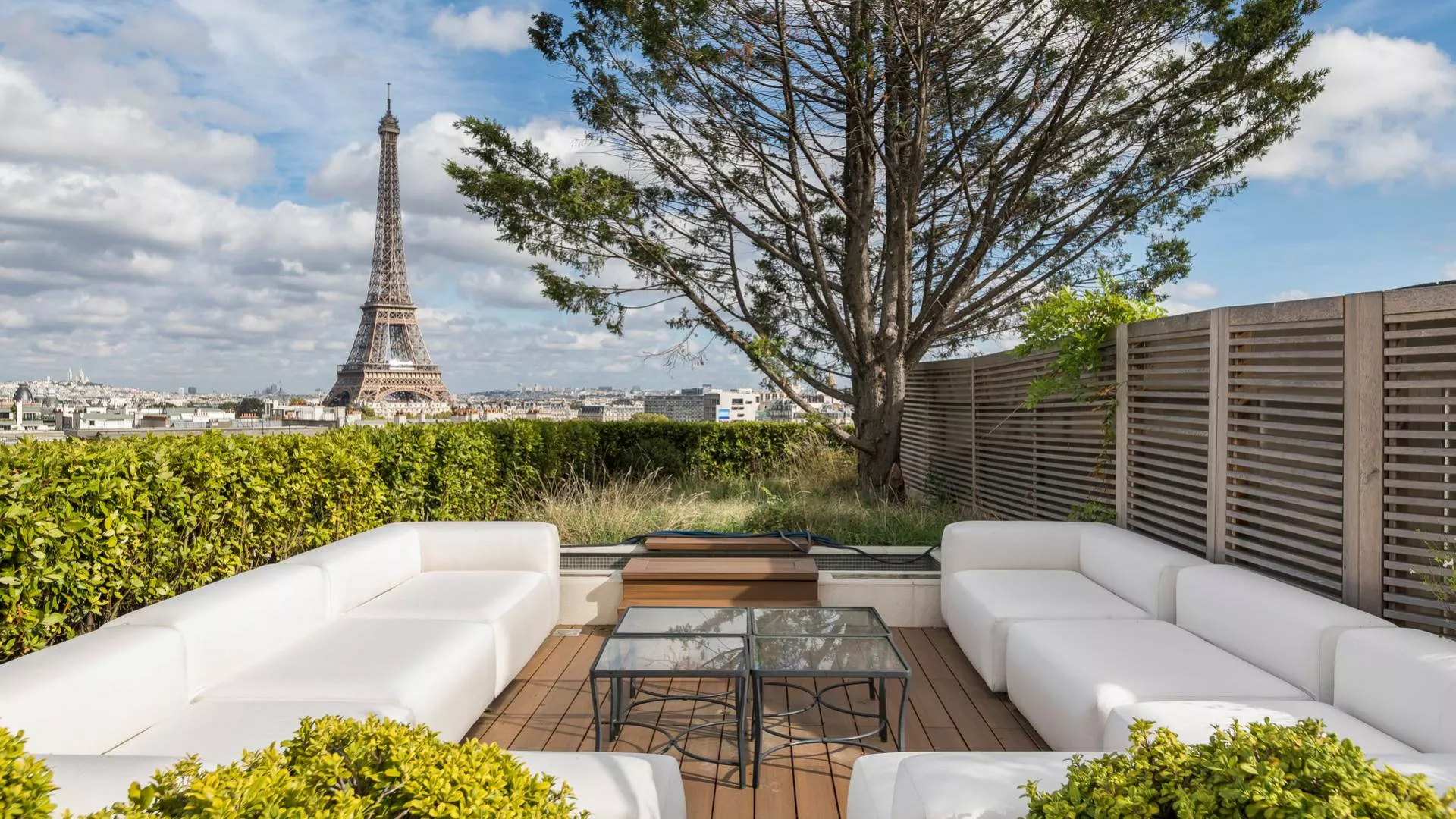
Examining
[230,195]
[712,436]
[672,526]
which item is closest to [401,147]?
[230,195]

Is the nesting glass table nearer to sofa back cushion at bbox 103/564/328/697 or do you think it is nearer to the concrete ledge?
the concrete ledge

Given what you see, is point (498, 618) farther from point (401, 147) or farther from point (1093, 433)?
point (401, 147)

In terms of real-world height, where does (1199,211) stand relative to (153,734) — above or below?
above

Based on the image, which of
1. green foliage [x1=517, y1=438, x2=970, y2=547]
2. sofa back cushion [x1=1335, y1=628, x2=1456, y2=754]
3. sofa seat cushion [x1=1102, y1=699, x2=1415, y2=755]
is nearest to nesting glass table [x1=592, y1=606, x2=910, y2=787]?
sofa seat cushion [x1=1102, y1=699, x2=1415, y2=755]

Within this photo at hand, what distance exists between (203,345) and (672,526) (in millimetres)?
13214

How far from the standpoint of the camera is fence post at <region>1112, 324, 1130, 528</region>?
4270 millimetres

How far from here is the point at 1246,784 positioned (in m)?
1.06

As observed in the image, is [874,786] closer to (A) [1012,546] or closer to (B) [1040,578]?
(B) [1040,578]

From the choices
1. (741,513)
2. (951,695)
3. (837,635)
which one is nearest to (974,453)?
A: (741,513)

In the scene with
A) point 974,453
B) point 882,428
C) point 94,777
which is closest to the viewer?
point 94,777

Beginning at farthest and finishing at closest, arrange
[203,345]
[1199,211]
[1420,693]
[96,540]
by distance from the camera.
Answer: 1. [203,345]
2. [1199,211]
3. [96,540]
4. [1420,693]

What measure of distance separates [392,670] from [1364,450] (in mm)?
3451

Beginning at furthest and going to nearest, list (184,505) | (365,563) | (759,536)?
(759,536) → (365,563) → (184,505)

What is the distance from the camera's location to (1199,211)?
7562 millimetres
